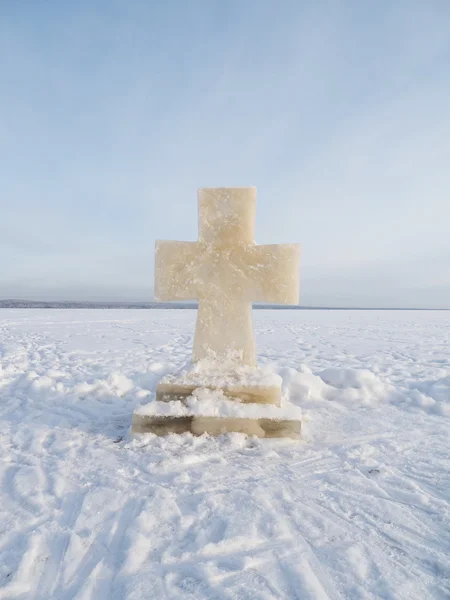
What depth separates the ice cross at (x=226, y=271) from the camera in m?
3.35

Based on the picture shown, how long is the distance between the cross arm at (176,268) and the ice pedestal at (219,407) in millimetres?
758

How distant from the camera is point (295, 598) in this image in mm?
1397

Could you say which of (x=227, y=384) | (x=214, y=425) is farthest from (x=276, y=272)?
(x=214, y=425)

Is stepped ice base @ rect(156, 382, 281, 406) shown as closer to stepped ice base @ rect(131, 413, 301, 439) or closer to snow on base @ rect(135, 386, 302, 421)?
snow on base @ rect(135, 386, 302, 421)

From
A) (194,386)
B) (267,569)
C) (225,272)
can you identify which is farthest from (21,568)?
(225,272)

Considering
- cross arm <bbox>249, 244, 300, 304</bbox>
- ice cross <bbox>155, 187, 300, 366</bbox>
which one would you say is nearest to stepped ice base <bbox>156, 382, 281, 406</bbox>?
ice cross <bbox>155, 187, 300, 366</bbox>

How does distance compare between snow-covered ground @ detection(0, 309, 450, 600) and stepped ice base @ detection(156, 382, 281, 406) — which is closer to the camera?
snow-covered ground @ detection(0, 309, 450, 600)

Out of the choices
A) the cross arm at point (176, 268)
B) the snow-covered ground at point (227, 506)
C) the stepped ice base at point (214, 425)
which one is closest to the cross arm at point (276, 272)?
the cross arm at point (176, 268)

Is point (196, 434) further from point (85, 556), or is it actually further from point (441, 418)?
point (441, 418)

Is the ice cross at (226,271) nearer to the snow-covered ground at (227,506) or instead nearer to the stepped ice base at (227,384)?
the stepped ice base at (227,384)

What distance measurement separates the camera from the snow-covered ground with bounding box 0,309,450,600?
58.5 inches

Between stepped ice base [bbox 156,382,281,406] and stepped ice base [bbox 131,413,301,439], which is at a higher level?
stepped ice base [bbox 156,382,281,406]

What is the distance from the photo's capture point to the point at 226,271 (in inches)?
134

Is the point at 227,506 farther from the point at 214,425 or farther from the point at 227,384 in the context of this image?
the point at 227,384
